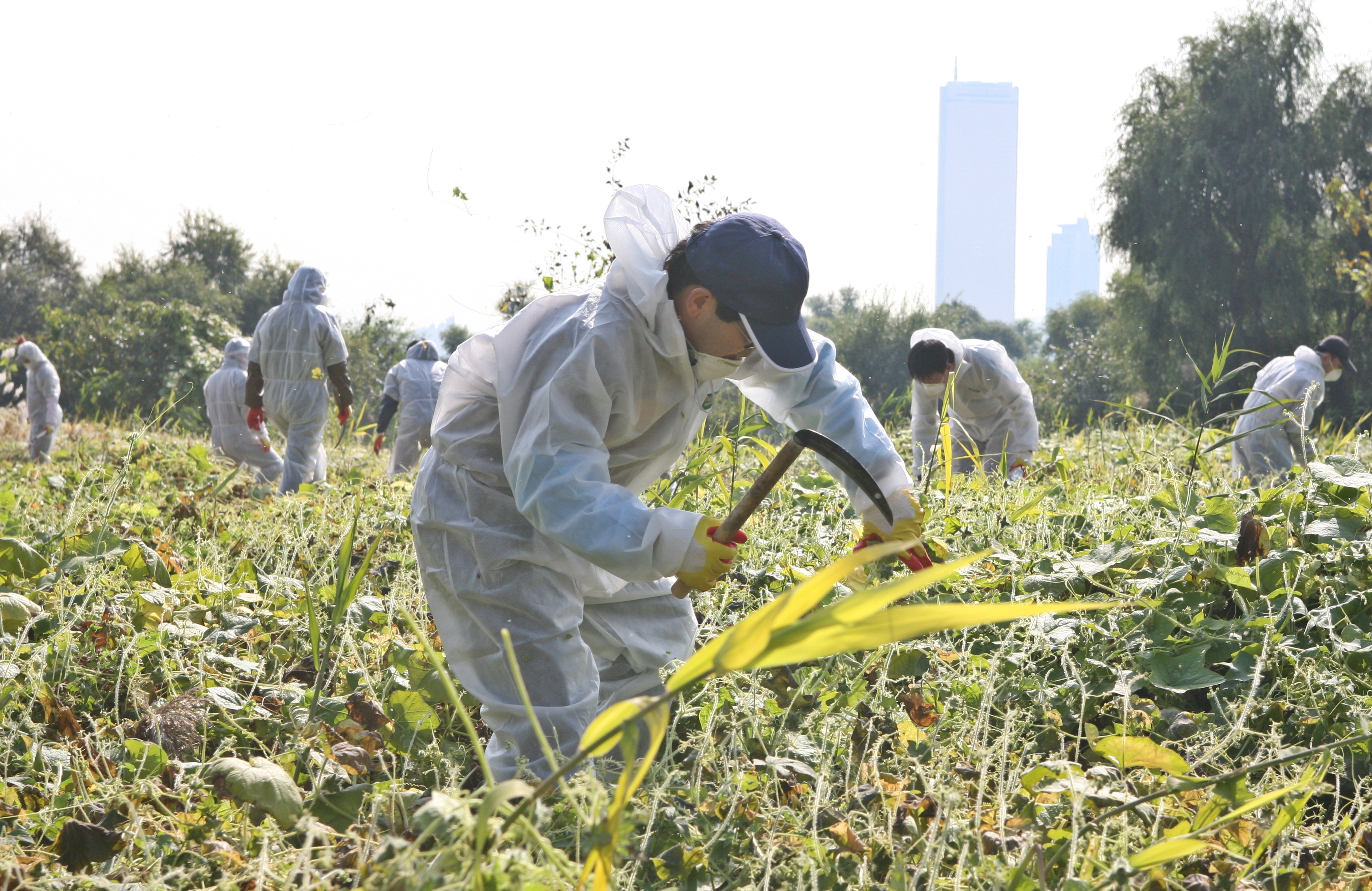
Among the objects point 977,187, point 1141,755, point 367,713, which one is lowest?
point 367,713

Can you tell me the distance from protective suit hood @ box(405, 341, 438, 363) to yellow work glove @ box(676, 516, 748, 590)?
7.62 meters

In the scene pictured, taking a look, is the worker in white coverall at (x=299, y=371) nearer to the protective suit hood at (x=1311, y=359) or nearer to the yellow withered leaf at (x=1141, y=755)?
the yellow withered leaf at (x=1141, y=755)

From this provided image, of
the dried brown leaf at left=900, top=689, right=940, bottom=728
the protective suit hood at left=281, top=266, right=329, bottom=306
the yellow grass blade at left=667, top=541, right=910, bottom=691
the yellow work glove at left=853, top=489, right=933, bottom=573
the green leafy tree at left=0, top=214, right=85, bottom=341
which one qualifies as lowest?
the dried brown leaf at left=900, top=689, right=940, bottom=728

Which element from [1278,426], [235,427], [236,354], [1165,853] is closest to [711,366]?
[1165,853]

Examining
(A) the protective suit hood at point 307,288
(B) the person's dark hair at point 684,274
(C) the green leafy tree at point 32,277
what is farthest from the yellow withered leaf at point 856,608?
(C) the green leafy tree at point 32,277

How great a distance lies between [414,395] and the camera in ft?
27.5

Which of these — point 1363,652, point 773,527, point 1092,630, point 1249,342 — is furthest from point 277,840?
point 1249,342

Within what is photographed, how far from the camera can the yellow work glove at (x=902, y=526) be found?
196 centimetres

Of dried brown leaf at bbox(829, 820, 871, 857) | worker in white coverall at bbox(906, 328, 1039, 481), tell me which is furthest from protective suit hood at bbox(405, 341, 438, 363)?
dried brown leaf at bbox(829, 820, 871, 857)

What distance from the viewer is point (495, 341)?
196cm

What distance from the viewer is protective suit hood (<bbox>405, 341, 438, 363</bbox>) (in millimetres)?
8852

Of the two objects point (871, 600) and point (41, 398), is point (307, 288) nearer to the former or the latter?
point (41, 398)

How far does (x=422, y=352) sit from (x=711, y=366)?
7.38 metres

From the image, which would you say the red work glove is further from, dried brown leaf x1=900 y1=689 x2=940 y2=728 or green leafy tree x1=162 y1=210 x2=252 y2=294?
green leafy tree x1=162 y1=210 x2=252 y2=294
